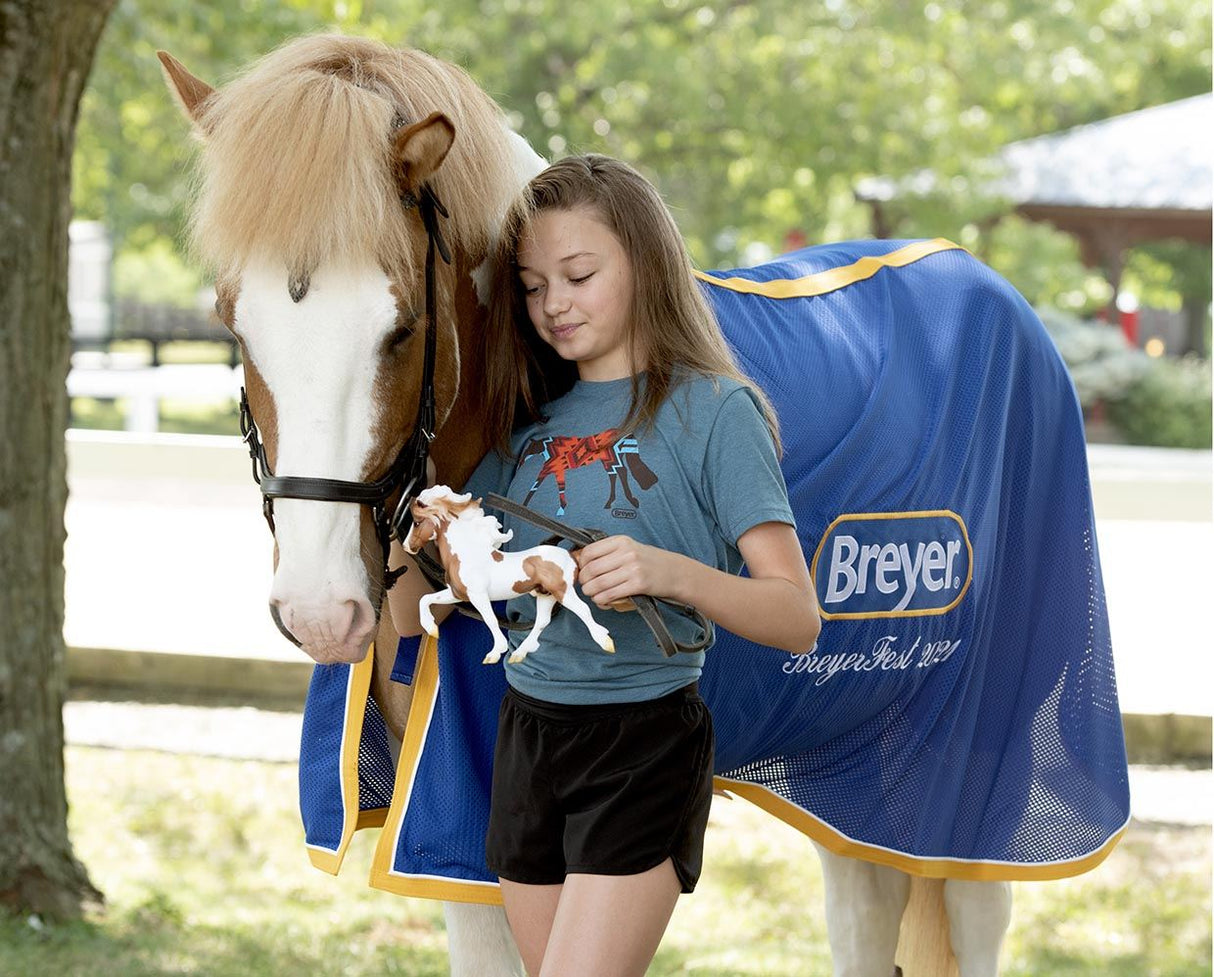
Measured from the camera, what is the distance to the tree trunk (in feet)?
11.3

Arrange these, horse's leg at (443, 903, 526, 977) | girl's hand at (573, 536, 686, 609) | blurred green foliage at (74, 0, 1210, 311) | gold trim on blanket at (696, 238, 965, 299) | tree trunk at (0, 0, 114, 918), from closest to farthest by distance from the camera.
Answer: girl's hand at (573, 536, 686, 609) < horse's leg at (443, 903, 526, 977) < gold trim on blanket at (696, 238, 965, 299) < tree trunk at (0, 0, 114, 918) < blurred green foliage at (74, 0, 1210, 311)

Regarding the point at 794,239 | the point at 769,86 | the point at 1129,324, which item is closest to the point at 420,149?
the point at 769,86

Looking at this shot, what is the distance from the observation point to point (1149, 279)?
2706 centimetres

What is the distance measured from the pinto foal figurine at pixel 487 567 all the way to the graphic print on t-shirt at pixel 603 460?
5.0 inches

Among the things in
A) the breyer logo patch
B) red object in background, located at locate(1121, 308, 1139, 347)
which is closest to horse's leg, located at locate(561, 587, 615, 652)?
the breyer logo patch

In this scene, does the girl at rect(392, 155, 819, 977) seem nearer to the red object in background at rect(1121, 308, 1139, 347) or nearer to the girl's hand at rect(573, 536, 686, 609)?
the girl's hand at rect(573, 536, 686, 609)

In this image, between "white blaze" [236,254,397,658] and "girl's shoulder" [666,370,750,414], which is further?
"girl's shoulder" [666,370,750,414]

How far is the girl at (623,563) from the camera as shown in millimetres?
1676

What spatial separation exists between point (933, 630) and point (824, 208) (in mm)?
13726

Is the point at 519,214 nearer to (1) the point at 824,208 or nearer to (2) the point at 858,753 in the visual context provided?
(2) the point at 858,753

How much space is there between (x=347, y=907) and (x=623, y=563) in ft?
8.82

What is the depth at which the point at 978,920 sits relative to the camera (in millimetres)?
2830

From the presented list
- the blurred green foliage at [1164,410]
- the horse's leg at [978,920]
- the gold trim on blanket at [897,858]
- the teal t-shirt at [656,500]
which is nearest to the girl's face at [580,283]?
the teal t-shirt at [656,500]

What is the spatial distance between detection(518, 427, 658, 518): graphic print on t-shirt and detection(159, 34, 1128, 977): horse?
15 centimetres
